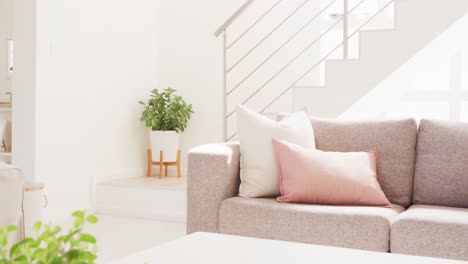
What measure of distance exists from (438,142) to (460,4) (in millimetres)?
1359

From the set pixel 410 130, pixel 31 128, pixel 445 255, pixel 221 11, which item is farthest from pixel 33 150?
pixel 445 255

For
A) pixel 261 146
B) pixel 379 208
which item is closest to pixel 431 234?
pixel 379 208

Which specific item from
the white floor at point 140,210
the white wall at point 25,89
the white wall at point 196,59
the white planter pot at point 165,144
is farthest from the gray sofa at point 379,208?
the white wall at point 196,59

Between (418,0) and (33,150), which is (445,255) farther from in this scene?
(33,150)

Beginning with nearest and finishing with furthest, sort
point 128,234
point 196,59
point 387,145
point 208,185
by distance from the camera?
point 208,185
point 387,145
point 128,234
point 196,59

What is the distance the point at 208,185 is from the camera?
8.96 ft

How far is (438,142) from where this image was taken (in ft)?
8.97

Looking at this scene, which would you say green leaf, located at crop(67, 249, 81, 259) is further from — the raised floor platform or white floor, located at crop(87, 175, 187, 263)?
the raised floor platform

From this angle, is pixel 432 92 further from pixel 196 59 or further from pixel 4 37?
pixel 4 37

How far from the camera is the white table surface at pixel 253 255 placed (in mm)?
1448

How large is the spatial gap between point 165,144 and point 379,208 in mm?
3111

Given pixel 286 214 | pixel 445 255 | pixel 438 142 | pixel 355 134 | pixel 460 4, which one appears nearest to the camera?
pixel 445 255

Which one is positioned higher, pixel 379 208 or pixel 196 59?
pixel 196 59

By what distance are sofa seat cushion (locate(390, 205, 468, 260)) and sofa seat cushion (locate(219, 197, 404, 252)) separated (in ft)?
0.22
